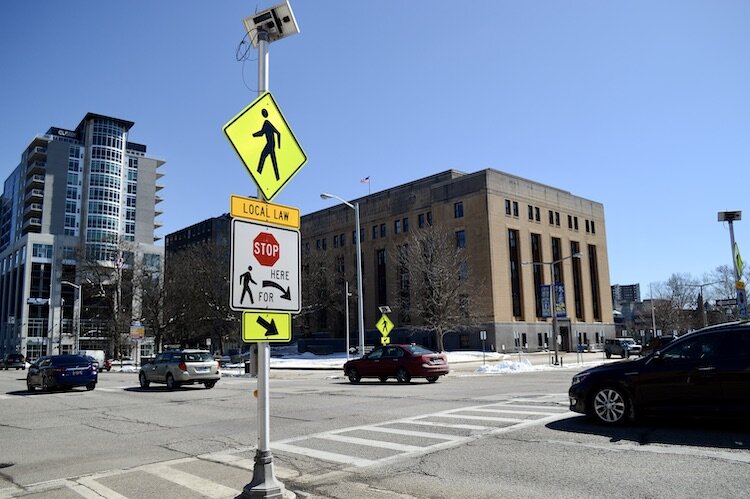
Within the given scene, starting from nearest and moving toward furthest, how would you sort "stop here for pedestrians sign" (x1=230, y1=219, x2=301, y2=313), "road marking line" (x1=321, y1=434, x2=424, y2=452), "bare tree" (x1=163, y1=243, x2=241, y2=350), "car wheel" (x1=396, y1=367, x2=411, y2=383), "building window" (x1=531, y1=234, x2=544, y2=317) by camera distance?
1. "stop here for pedestrians sign" (x1=230, y1=219, x2=301, y2=313)
2. "road marking line" (x1=321, y1=434, x2=424, y2=452)
3. "car wheel" (x1=396, y1=367, x2=411, y2=383)
4. "bare tree" (x1=163, y1=243, x2=241, y2=350)
5. "building window" (x1=531, y1=234, x2=544, y2=317)

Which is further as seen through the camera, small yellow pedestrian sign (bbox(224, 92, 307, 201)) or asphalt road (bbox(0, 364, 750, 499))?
asphalt road (bbox(0, 364, 750, 499))

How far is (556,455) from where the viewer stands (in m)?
7.40

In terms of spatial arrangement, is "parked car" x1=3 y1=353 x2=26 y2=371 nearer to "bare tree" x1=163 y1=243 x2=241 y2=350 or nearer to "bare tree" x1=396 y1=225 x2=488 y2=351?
"bare tree" x1=163 y1=243 x2=241 y2=350

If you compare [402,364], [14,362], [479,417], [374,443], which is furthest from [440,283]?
[14,362]

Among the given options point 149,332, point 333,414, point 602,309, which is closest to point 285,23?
point 333,414

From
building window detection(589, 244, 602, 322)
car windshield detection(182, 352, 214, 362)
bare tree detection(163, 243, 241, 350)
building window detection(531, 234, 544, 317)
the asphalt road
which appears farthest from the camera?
building window detection(589, 244, 602, 322)

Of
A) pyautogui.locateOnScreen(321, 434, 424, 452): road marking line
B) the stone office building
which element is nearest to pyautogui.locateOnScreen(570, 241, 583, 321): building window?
the stone office building

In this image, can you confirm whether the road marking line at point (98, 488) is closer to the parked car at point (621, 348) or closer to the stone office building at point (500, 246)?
the parked car at point (621, 348)

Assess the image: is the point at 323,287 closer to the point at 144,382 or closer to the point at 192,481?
the point at 144,382

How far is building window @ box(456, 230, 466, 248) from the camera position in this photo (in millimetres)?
64750

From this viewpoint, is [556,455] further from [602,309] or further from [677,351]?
[602,309]

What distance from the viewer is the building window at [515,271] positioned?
213 ft

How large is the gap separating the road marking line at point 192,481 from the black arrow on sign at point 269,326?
6.49 ft

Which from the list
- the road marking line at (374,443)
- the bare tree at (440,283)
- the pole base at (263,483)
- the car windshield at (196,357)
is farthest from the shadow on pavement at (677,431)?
the bare tree at (440,283)
